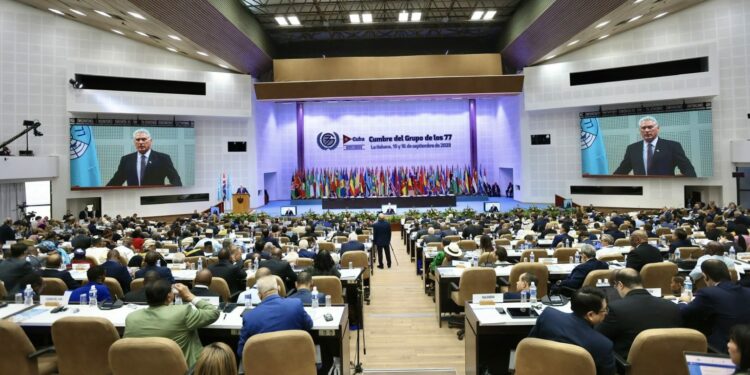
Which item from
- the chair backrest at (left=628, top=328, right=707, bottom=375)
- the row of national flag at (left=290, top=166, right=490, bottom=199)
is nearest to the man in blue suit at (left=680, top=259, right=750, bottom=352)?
the chair backrest at (left=628, top=328, right=707, bottom=375)

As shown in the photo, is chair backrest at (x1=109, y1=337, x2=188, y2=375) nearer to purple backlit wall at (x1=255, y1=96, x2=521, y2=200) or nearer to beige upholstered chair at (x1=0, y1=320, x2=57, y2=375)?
beige upholstered chair at (x1=0, y1=320, x2=57, y2=375)

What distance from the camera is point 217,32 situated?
17.5 m

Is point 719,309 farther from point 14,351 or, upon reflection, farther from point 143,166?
point 143,166

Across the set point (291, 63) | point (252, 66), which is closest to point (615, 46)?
point (291, 63)

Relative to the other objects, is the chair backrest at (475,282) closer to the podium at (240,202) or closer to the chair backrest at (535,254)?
the chair backrest at (535,254)

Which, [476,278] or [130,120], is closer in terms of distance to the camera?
[476,278]

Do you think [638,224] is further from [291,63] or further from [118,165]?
[118,165]

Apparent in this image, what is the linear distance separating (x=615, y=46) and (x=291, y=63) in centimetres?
1456

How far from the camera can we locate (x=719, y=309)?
12.1 ft

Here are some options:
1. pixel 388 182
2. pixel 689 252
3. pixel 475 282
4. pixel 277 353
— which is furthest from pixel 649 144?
pixel 277 353

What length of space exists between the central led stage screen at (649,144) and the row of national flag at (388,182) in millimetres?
6683

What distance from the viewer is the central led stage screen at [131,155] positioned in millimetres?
19578

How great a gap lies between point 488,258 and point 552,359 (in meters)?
4.14

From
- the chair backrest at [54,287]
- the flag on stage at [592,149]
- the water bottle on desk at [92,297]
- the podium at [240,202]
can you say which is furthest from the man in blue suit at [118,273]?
the flag on stage at [592,149]
